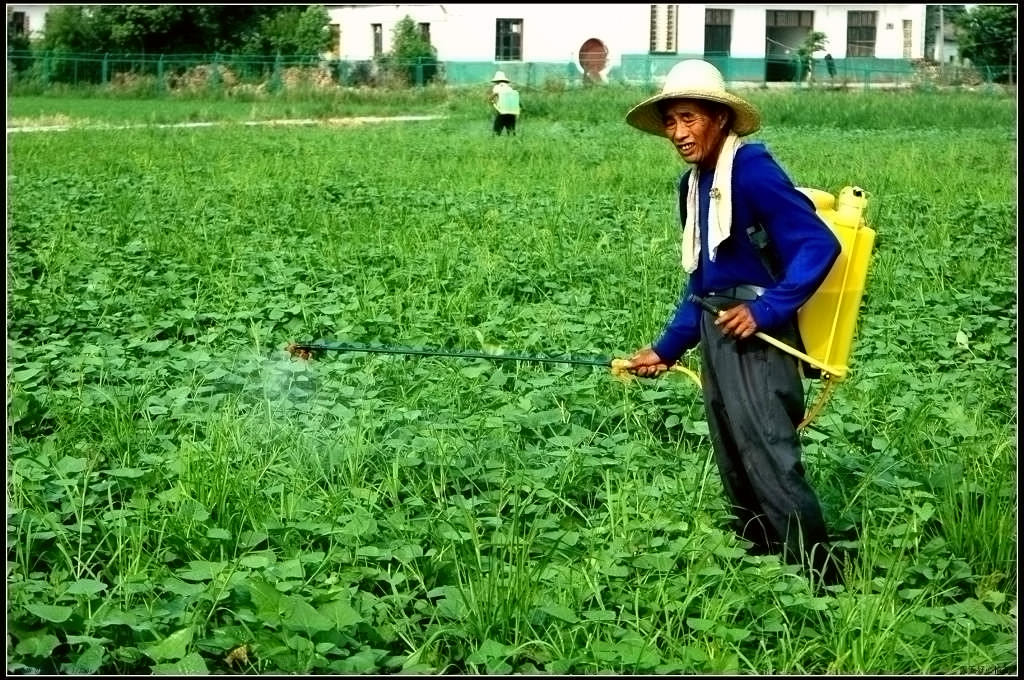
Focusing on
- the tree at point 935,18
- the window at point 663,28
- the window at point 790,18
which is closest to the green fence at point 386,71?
the window at point 663,28

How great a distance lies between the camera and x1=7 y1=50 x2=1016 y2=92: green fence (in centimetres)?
3672

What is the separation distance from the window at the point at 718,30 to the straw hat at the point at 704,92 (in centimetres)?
4142

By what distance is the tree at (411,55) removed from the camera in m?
39.5

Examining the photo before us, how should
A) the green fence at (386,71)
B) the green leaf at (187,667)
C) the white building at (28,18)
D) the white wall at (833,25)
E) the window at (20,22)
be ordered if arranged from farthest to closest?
the white building at (28,18)
the window at (20,22)
the white wall at (833,25)
the green fence at (386,71)
the green leaf at (187,667)

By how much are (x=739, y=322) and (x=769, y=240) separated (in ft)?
0.80

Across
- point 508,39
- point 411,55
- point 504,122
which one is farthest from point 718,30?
point 504,122

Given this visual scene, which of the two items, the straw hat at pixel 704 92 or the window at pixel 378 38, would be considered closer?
the straw hat at pixel 704 92

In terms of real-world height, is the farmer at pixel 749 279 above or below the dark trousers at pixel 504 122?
below

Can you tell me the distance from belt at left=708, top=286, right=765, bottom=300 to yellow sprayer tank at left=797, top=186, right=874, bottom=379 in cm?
13

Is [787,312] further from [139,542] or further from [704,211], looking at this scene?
[139,542]

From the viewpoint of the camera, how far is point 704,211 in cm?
394

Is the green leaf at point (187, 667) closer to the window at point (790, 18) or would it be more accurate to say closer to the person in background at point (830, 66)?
the person in background at point (830, 66)

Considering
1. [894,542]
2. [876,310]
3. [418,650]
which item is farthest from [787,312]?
[876,310]

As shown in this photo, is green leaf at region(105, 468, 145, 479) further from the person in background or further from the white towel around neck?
the person in background
